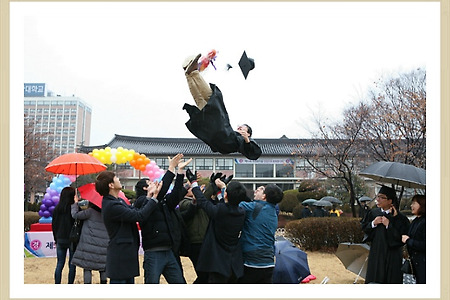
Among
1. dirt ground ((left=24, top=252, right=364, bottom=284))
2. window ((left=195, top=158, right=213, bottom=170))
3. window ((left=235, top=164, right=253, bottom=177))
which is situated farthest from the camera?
window ((left=235, top=164, right=253, bottom=177))

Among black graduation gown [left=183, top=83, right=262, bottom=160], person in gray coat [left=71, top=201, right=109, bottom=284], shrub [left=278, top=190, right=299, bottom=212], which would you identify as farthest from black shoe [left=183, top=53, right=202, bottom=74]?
shrub [left=278, top=190, right=299, bottom=212]

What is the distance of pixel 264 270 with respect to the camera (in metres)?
3.86

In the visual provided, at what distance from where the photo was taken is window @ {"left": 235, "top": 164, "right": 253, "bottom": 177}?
33969mm

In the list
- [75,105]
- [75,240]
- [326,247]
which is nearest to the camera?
[75,240]

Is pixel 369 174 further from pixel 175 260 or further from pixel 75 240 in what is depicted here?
pixel 75 240

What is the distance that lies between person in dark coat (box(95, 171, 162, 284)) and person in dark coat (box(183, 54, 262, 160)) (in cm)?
79

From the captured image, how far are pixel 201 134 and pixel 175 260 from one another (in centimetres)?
Answer: 128

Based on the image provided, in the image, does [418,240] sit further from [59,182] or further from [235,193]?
[59,182]

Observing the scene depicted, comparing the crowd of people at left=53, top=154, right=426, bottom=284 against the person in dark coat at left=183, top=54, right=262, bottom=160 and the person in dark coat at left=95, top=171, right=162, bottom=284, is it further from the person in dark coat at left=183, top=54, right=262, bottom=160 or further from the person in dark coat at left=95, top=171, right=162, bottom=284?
the person in dark coat at left=183, top=54, right=262, bottom=160

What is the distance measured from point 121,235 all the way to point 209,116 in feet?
4.38

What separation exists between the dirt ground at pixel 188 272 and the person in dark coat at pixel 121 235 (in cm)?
320

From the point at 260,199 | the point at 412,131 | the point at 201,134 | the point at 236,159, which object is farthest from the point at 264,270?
the point at 236,159

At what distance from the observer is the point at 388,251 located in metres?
4.38

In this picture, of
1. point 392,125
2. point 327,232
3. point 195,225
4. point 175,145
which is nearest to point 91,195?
point 195,225
